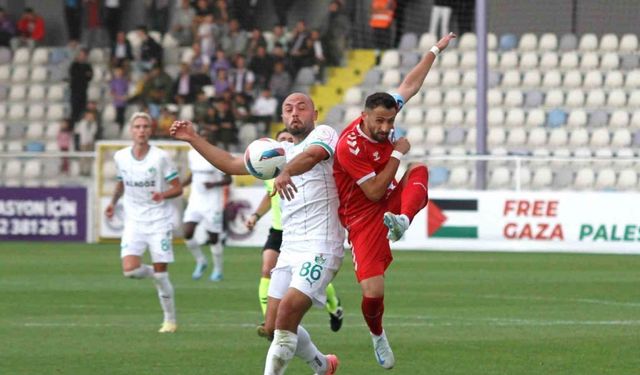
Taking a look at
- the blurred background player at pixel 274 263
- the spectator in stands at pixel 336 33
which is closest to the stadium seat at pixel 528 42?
the spectator in stands at pixel 336 33

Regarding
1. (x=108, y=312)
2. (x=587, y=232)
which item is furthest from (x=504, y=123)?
(x=108, y=312)

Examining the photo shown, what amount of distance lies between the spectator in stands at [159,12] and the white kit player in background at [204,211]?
1328cm

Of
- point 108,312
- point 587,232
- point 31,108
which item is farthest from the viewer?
point 31,108

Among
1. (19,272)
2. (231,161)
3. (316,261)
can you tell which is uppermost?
(231,161)

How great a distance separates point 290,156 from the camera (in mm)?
10031

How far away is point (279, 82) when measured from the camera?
110 feet

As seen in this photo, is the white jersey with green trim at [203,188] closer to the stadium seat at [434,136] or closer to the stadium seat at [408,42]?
the stadium seat at [434,136]

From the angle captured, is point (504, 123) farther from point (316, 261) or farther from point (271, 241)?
point (316, 261)

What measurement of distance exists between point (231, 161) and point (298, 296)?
97cm

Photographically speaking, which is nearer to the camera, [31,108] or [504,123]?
[504,123]

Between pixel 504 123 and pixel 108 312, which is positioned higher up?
pixel 504 123

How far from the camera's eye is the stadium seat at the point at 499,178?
29.0 metres

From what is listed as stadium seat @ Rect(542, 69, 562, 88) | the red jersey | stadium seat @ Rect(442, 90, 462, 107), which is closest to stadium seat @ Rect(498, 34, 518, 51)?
stadium seat @ Rect(542, 69, 562, 88)

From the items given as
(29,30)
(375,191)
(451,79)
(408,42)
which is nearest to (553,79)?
(451,79)
